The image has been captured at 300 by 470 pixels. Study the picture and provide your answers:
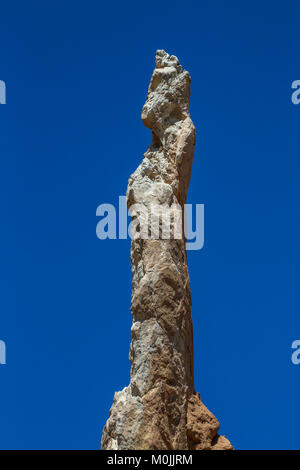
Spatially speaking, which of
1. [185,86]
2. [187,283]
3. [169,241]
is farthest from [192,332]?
[185,86]

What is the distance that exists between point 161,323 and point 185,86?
473 cm

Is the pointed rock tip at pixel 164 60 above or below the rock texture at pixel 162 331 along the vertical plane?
above

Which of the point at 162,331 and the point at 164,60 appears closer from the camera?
the point at 162,331

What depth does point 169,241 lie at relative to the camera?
541 inches

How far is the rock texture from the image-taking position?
1283 cm

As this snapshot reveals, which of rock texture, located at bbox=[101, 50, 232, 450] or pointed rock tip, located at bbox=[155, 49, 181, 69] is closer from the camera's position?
rock texture, located at bbox=[101, 50, 232, 450]

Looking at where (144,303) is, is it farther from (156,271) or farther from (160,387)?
(160,387)

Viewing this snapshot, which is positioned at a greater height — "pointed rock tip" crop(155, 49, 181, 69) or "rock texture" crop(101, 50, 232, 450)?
"pointed rock tip" crop(155, 49, 181, 69)

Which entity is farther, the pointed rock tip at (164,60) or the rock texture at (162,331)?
the pointed rock tip at (164,60)

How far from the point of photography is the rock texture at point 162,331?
42.1 ft

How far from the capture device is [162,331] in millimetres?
13227

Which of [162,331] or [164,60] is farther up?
[164,60]
